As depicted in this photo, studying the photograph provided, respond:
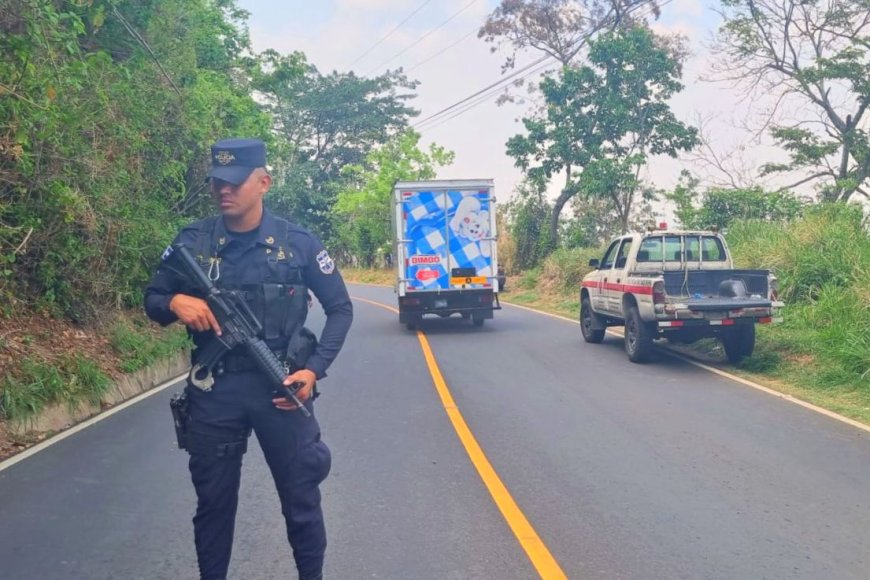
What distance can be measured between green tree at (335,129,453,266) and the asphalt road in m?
36.6

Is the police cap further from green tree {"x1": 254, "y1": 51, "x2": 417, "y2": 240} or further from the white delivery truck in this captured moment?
green tree {"x1": 254, "y1": 51, "x2": 417, "y2": 240}

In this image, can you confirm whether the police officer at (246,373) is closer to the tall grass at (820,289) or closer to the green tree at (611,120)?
the tall grass at (820,289)

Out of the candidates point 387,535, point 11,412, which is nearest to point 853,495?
point 387,535

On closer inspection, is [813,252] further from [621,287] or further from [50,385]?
[50,385]

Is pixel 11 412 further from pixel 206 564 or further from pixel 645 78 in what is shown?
pixel 645 78

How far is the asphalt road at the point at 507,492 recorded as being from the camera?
15.2ft

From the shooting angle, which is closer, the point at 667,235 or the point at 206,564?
the point at 206,564

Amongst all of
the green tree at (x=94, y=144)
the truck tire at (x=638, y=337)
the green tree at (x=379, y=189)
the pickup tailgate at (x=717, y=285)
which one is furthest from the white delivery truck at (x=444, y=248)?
the green tree at (x=379, y=189)

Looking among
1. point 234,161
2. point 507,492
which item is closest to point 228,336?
point 234,161

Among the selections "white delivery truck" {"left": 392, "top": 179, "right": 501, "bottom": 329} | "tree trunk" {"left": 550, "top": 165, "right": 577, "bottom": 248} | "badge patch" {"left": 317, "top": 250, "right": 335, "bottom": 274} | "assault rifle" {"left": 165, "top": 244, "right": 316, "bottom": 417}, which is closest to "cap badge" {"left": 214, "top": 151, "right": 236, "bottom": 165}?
"assault rifle" {"left": 165, "top": 244, "right": 316, "bottom": 417}

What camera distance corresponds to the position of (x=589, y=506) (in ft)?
18.3

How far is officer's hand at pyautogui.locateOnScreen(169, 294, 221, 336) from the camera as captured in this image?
3.53m

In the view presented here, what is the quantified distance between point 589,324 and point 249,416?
39.1ft

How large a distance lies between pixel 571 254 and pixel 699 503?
2260 cm
